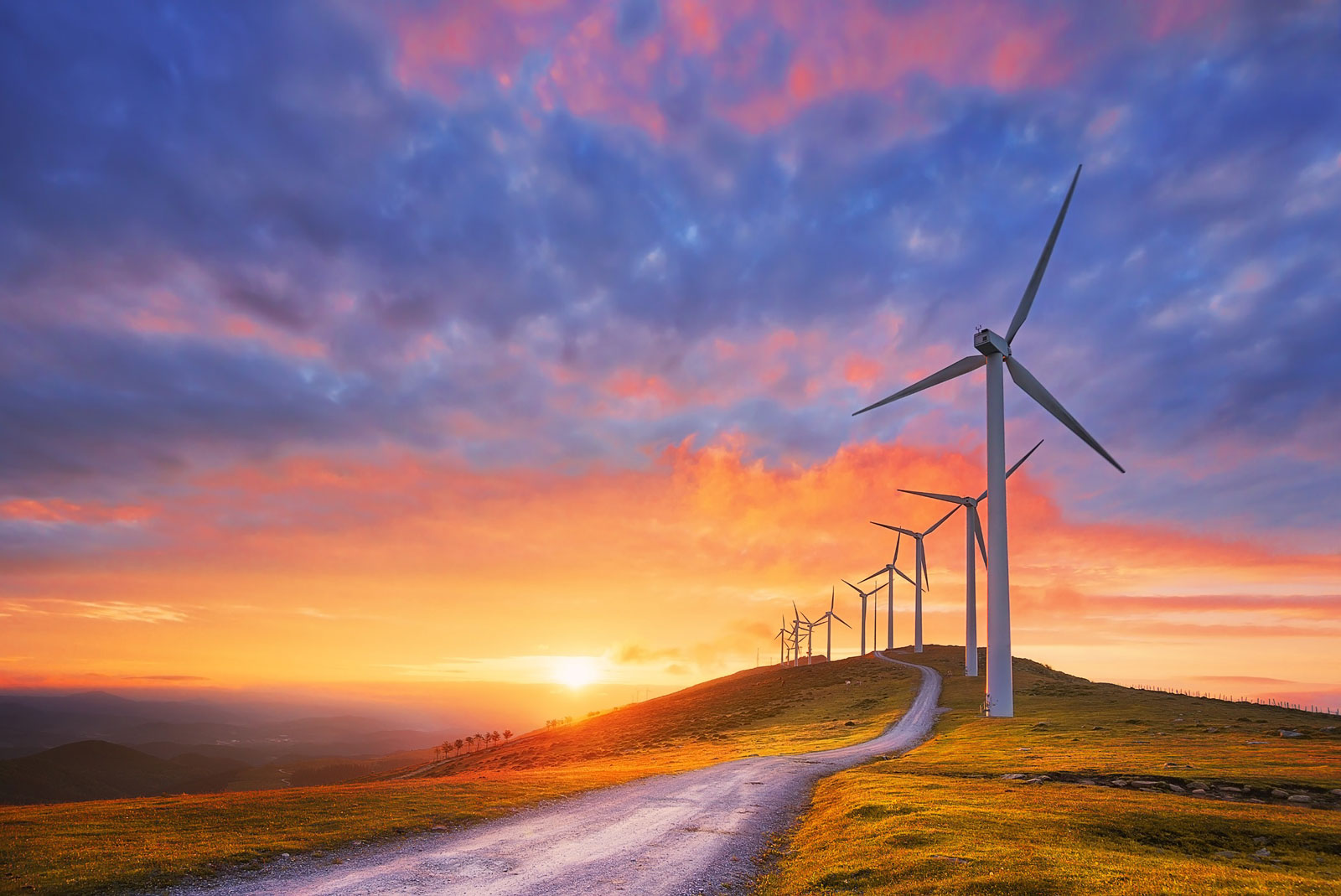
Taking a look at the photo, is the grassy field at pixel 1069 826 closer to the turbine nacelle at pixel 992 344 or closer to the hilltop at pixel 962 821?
the hilltop at pixel 962 821

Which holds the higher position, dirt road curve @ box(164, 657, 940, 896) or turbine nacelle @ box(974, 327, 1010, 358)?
turbine nacelle @ box(974, 327, 1010, 358)

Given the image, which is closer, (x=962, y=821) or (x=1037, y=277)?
(x=962, y=821)

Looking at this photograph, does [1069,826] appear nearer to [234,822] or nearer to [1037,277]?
[234,822]

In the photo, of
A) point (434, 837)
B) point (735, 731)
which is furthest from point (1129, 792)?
point (735, 731)

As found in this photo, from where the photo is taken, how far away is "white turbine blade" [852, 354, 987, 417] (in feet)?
305

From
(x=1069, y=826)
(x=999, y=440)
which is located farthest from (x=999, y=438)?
(x=1069, y=826)

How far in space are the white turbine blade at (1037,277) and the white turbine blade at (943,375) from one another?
193 inches

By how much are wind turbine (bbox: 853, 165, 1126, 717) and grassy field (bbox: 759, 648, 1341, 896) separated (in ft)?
61.7

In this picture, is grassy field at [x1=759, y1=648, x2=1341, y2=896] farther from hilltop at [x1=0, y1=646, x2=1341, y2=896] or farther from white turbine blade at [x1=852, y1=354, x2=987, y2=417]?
white turbine blade at [x1=852, y1=354, x2=987, y2=417]

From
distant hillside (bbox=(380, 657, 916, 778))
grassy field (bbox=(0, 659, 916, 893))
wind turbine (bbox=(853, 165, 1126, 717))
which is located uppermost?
wind turbine (bbox=(853, 165, 1126, 717))

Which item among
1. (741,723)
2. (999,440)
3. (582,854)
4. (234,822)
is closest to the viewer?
(582,854)

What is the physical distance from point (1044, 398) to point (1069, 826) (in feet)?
225

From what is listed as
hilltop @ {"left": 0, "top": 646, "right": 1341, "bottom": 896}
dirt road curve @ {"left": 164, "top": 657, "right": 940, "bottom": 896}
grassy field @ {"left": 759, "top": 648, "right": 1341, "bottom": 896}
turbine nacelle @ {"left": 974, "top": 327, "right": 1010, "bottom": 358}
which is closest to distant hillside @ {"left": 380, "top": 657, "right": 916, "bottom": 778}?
hilltop @ {"left": 0, "top": 646, "right": 1341, "bottom": 896}

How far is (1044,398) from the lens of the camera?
3479 inches
